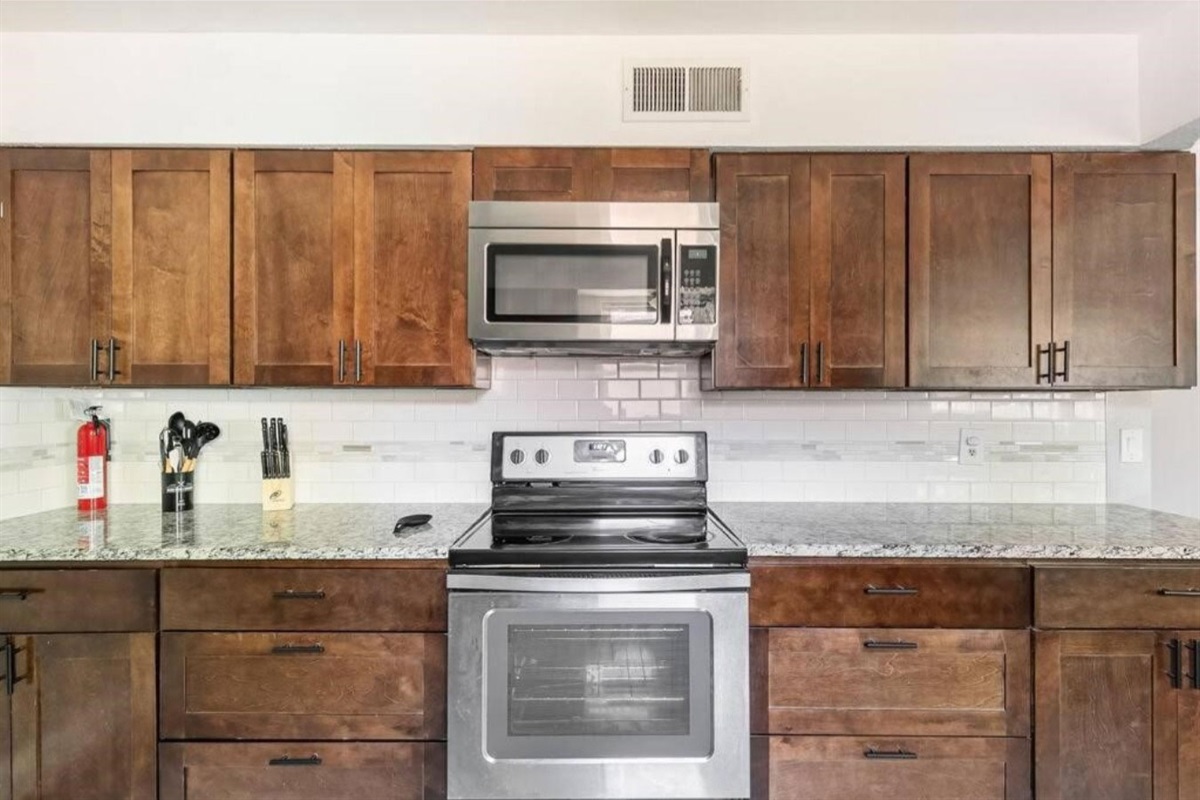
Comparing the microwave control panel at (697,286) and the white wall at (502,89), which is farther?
the white wall at (502,89)

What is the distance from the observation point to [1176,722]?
167 centimetres

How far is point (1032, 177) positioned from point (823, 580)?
1.41 meters

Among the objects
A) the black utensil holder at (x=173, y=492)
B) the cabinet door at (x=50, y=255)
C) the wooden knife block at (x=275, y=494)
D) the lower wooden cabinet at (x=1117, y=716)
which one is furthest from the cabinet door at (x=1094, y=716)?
the cabinet door at (x=50, y=255)

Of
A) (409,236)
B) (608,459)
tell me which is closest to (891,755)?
(608,459)

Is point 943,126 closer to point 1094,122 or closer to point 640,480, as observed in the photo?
point 1094,122

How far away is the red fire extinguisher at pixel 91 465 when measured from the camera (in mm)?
2195

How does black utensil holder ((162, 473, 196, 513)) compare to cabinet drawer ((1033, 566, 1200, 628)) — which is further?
black utensil holder ((162, 473, 196, 513))

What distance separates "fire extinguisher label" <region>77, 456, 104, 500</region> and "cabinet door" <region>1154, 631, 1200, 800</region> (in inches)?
125

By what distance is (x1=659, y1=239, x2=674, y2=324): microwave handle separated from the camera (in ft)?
6.35

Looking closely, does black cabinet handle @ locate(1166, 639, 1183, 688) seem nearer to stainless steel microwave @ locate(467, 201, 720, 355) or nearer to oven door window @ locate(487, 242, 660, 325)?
stainless steel microwave @ locate(467, 201, 720, 355)

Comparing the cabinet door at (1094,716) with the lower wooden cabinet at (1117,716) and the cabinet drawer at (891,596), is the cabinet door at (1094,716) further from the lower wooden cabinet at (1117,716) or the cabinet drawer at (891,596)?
the cabinet drawer at (891,596)

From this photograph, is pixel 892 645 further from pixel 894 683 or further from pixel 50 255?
pixel 50 255

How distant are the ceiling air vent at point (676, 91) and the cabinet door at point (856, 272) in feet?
1.18

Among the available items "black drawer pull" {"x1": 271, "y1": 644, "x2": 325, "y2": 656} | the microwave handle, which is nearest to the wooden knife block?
"black drawer pull" {"x1": 271, "y1": 644, "x2": 325, "y2": 656}
